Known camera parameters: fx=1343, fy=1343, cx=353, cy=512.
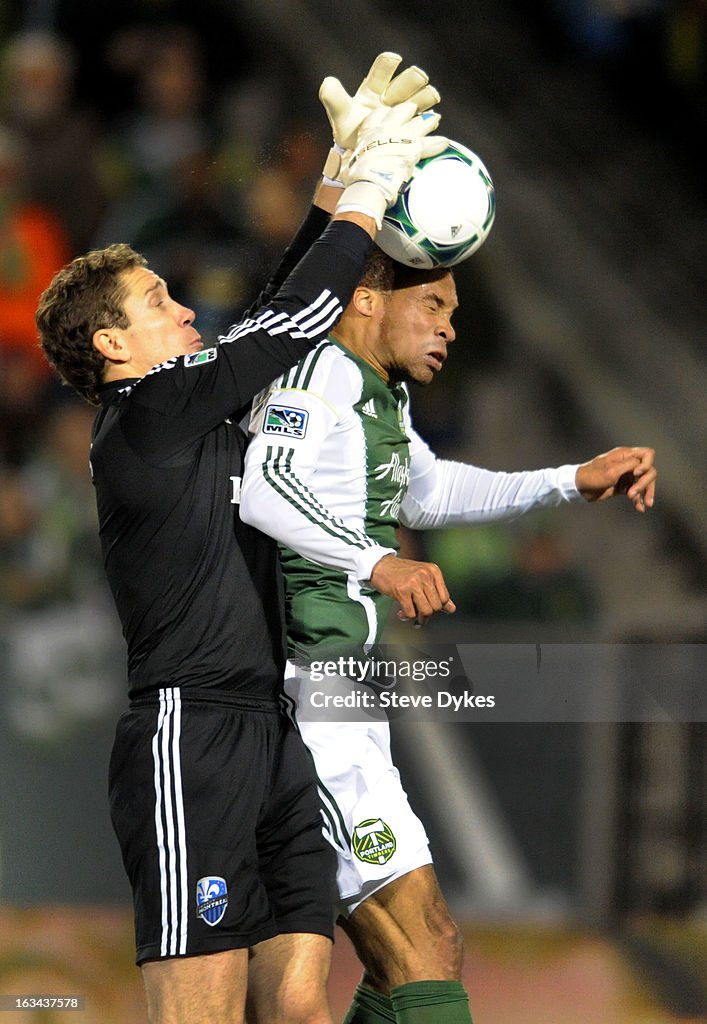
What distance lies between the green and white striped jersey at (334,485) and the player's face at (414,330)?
5 centimetres

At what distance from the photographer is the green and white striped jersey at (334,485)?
2.10 metres

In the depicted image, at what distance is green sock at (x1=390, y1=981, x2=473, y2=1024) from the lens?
2162 millimetres

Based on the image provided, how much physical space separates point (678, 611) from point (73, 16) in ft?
7.73

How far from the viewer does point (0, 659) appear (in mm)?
3406

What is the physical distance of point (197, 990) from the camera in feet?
6.50

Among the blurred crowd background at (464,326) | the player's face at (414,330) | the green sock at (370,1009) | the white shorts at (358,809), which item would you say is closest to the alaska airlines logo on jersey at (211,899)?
the white shorts at (358,809)

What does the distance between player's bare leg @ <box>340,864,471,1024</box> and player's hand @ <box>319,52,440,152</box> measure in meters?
1.27

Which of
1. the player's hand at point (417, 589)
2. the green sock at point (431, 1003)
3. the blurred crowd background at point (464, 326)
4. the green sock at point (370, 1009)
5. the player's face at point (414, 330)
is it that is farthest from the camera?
the blurred crowd background at point (464, 326)

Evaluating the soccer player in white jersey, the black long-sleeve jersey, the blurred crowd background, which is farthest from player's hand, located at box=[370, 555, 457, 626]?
the blurred crowd background

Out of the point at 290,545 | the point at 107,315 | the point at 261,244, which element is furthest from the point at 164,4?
the point at 290,545

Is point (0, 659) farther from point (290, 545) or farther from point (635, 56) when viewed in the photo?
point (635, 56)

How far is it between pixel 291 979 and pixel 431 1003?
0.77 feet

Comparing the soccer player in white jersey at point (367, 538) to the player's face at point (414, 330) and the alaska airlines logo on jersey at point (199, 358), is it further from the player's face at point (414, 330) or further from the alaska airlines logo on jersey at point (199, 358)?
the alaska airlines logo on jersey at point (199, 358)

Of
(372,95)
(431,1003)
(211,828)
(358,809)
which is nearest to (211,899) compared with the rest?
(211,828)
